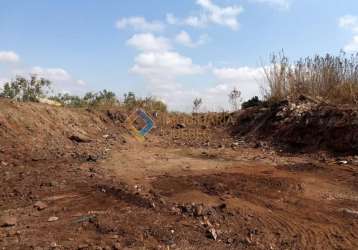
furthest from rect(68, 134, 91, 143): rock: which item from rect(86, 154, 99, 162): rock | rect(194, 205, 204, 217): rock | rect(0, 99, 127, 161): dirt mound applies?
rect(194, 205, 204, 217): rock

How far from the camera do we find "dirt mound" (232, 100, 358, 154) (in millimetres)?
8016

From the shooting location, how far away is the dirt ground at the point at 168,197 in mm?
3729

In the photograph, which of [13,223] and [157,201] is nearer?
[13,223]

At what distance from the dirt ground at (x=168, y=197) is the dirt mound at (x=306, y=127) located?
498 millimetres

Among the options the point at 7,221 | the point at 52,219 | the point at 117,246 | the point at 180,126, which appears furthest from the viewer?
the point at 180,126

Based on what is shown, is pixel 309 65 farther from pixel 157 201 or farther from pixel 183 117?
pixel 157 201

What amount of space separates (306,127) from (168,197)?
5.06 m

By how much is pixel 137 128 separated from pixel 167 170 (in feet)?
17.7

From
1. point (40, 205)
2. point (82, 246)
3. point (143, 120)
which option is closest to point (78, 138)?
point (143, 120)

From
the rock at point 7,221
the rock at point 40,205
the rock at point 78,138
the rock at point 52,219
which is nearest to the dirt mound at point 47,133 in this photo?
the rock at point 78,138

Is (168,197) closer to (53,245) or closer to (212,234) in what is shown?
(212,234)

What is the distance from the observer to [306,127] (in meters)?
8.98

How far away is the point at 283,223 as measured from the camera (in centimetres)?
408

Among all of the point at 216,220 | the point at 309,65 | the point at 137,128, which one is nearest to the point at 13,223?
the point at 216,220
